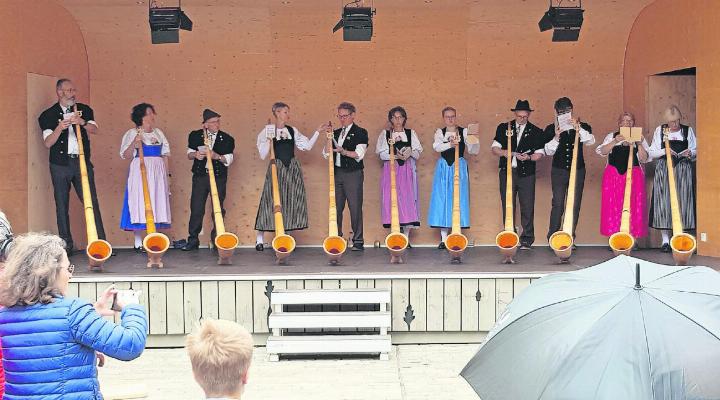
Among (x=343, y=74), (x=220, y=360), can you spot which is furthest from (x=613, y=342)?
(x=343, y=74)

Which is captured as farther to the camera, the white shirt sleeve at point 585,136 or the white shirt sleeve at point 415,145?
the white shirt sleeve at point 415,145

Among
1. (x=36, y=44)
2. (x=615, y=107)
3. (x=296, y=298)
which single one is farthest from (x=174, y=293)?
(x=615, y=107)

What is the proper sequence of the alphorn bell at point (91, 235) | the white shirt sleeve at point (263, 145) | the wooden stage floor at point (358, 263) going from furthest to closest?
the white shirt sleeve at point (263, 145) → the alphorn bell at point (91, 235) → the wooden stage floor at point (358, 263)

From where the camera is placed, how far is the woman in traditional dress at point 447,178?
8.87 metres

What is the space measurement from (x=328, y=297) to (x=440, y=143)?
9.01ft

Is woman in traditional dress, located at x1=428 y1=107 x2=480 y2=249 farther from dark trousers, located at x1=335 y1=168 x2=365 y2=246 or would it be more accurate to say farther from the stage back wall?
dark trousers, located at x1=335 y1=168 x2=365 y2=246

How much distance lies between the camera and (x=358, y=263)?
7.64 meters

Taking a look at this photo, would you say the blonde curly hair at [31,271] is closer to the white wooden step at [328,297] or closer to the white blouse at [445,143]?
the white wooden step at [328,297]

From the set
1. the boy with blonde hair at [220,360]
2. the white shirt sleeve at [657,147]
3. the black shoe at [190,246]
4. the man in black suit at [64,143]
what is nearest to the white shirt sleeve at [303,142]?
the black shoe at [190,246]

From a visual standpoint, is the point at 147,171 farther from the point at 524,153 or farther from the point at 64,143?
the point at 524,153

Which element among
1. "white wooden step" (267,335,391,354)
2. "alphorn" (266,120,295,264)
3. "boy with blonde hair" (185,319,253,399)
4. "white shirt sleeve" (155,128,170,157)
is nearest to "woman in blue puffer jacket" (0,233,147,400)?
"boy with blonde hair" (185,319,253,399)

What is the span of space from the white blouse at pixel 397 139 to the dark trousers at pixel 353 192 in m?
0.32

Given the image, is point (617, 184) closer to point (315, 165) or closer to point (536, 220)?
point (536, 220)

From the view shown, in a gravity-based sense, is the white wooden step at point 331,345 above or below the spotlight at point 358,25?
below
